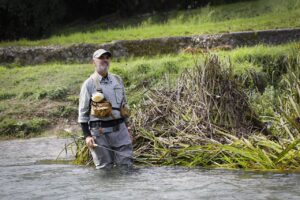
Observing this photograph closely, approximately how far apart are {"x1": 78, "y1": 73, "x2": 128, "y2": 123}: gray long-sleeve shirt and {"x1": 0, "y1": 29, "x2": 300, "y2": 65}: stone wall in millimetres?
10132

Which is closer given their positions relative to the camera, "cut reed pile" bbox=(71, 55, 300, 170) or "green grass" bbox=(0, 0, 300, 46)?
"cut reed pile" bbox=(71, 55, 300, 170)

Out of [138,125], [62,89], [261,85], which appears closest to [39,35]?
[62,89]

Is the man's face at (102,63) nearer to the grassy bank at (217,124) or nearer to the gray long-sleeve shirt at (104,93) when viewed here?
the gray long-sleeve shirt at (104,93)

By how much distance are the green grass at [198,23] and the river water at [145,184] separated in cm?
1194

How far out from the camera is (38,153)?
1484 centimetres

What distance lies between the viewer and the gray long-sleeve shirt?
11172 millimetres

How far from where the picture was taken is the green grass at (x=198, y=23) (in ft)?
77.7

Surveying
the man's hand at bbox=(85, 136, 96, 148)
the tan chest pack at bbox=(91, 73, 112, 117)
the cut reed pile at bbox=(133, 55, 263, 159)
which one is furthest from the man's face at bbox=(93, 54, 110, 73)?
the cut reed pile at bbox=(133, 55, 263, 159)

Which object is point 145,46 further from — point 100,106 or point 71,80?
point 100,106

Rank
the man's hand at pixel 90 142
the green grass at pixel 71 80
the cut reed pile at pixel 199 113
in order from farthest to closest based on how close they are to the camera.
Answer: the green grass at pixel 71 80 < the cut reed pile at pixel 199 113 < the man's hand at pixel 90 142

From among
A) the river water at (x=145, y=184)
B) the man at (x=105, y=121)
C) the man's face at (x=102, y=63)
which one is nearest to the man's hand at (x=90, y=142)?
the man at (x=105, y=121)

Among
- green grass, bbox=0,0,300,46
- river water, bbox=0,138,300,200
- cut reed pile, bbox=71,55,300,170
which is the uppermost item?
green grass, bbox=0,0,300,46

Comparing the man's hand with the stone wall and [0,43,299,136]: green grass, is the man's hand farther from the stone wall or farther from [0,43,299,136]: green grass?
the stone wall

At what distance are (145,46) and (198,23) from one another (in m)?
4.18
